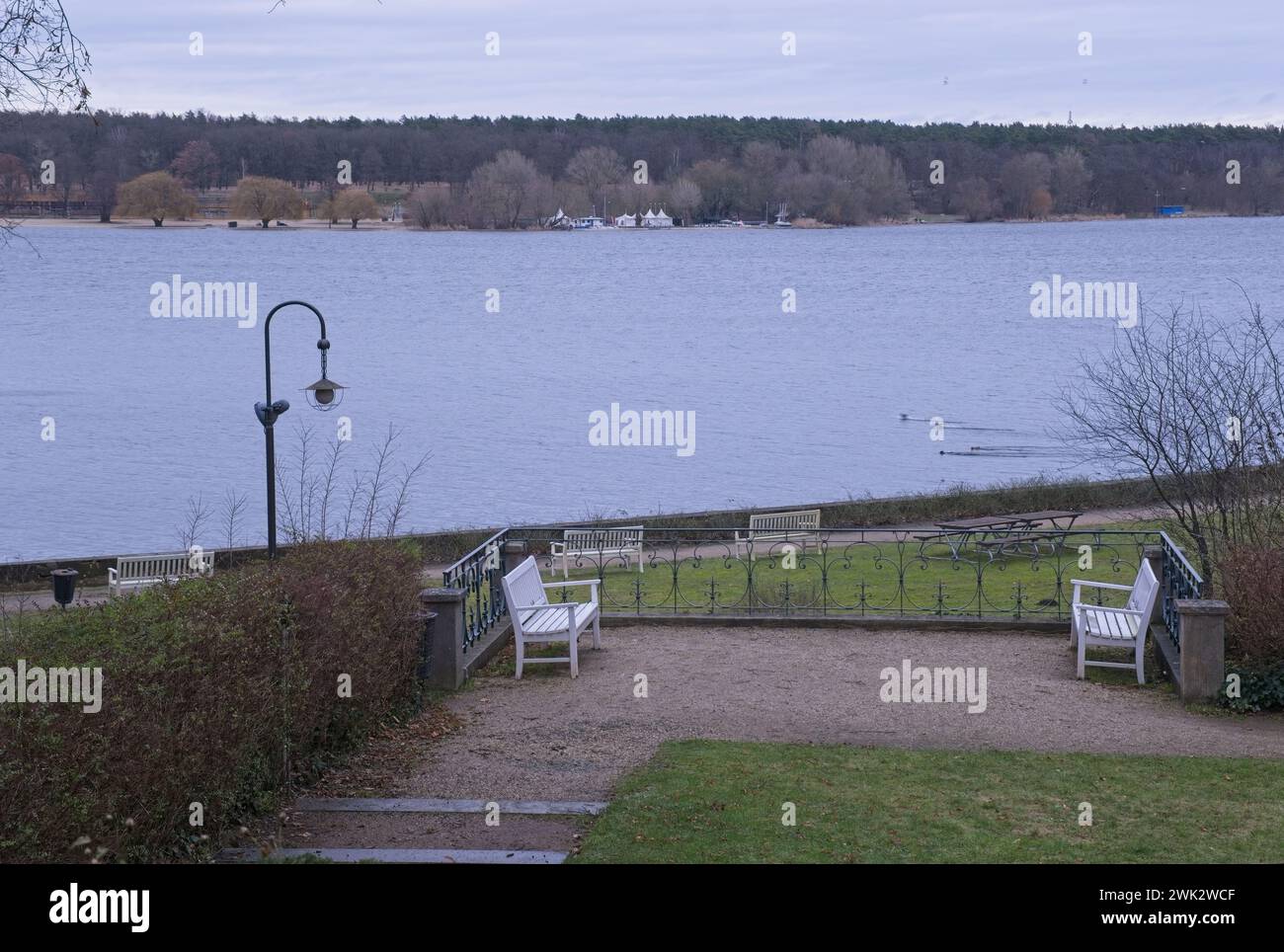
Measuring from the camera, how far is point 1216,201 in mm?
181125

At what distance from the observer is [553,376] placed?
70500 mm

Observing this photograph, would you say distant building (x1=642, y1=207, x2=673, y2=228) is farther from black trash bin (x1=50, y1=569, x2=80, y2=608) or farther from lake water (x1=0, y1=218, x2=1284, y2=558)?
black trash bin (x1=50, y1=569, x2=80, y2=608)

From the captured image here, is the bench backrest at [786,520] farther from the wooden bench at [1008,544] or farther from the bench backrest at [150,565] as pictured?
the bench backrest at [150,565]

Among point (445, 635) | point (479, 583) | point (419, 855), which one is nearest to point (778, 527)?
point (479, 583)

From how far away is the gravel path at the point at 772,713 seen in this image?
990cm

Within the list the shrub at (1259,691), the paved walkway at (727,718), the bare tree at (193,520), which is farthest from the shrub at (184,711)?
the bare tree at (193,520)

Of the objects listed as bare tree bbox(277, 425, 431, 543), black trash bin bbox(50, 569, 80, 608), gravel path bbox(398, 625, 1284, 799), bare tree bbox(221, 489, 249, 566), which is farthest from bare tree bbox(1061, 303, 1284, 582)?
bare tree bbox(221, 489, 249, 566)

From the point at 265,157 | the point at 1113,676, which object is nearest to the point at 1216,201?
the point at 265,157

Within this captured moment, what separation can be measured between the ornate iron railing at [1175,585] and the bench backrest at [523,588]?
5565 mm

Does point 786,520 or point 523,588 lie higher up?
point 523,588

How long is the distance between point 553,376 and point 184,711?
63158mm

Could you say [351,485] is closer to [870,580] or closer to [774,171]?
[870,580]

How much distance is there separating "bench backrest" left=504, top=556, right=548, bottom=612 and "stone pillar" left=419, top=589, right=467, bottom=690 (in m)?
0.61

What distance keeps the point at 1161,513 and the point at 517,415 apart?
35016 mm
